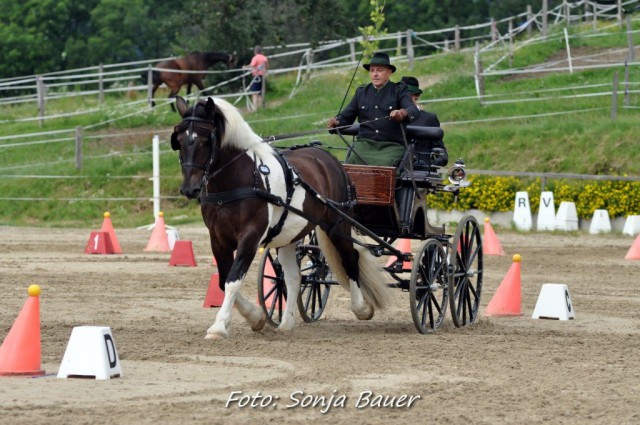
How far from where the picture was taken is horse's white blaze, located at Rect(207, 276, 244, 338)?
9.49 meters

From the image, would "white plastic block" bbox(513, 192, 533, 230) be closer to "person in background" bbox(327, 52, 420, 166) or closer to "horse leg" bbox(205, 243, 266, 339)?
"person in background" bbox(327, 52, 420, 166)

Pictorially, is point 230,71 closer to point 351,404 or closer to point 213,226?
point 213,226

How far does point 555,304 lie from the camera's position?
Answer: 11688 millimetres

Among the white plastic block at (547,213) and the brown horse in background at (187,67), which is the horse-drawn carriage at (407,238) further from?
the brown horse in background at (187,67)

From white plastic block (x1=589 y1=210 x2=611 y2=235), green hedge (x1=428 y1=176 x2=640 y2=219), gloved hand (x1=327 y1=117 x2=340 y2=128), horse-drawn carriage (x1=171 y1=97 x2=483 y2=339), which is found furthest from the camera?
green hedge (x1=428 y1=176 x2=640 y2=219)

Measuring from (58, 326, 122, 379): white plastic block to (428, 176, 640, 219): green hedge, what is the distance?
15528 millimetres

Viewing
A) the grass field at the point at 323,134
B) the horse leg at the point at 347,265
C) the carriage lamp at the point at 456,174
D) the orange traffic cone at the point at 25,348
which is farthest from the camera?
the grass field at the point at 323,134

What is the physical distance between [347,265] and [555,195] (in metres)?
13.3

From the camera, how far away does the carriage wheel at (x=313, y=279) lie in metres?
11.1

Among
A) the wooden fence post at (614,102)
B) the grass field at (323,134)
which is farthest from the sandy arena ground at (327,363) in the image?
the wooden fence post at (614,102)

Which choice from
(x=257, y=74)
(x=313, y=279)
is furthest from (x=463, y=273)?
(x=257, y=74)

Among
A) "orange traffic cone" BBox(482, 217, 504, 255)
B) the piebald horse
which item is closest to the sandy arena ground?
the piebald horse

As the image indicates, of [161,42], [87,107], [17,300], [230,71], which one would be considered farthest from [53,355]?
[161,42]

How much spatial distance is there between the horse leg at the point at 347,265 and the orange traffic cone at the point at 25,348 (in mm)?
3543
